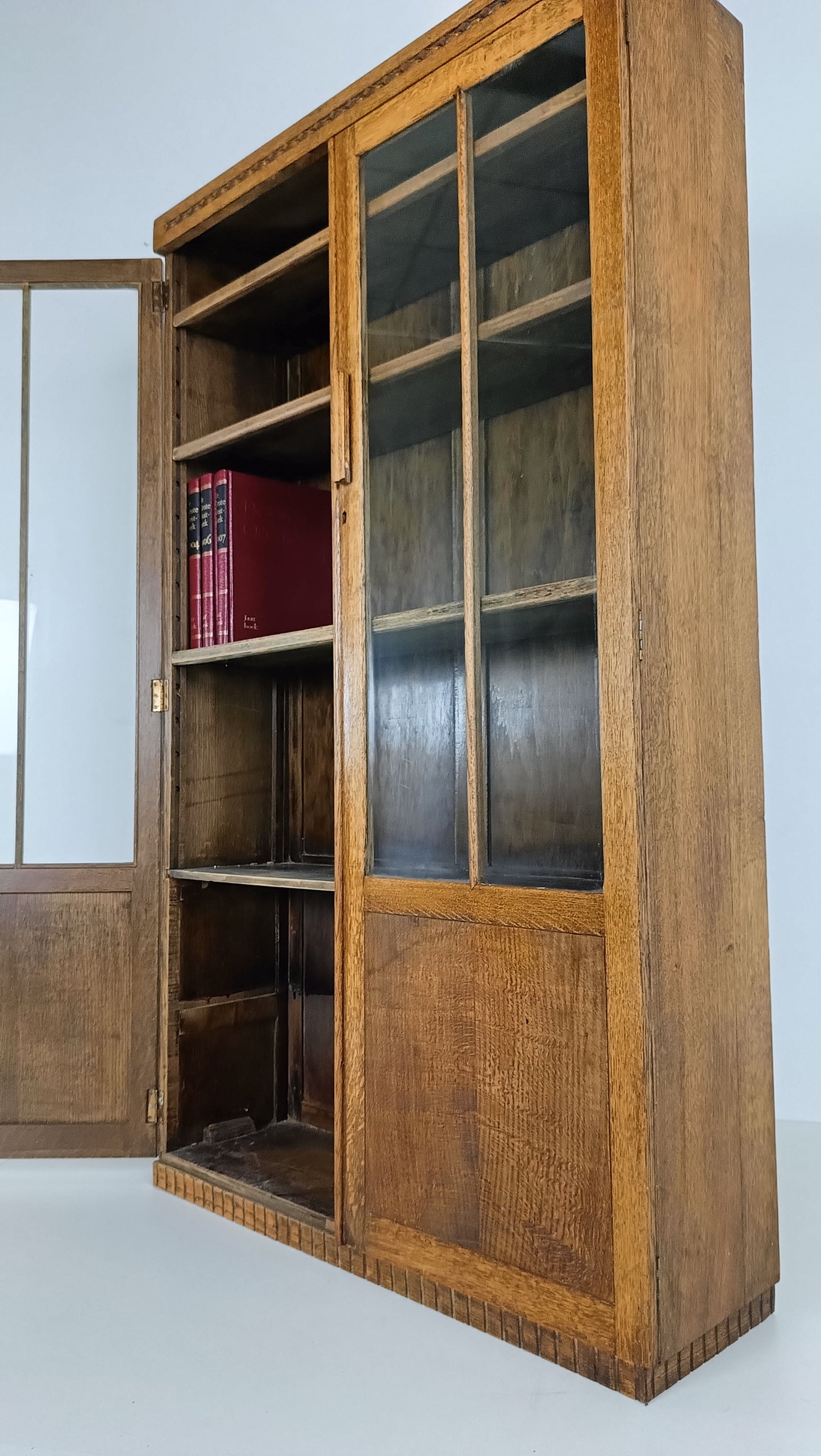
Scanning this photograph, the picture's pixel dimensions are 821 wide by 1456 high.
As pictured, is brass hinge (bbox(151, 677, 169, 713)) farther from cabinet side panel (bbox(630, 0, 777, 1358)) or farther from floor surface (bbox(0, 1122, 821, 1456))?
cabinet side panel (bbox(630, 0, 777, 1358))

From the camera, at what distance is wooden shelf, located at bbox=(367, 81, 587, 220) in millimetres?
1641

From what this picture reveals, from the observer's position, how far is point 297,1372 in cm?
157

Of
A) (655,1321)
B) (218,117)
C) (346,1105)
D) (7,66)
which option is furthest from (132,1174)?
(7,66)

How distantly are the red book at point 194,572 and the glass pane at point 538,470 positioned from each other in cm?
91

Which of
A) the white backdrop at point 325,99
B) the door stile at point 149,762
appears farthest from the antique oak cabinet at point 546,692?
the white backdrop at point 325,99

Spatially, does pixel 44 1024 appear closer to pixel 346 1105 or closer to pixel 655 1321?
pixel 346 1105

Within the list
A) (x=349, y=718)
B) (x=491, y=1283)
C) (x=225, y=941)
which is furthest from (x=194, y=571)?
(x=491, y=1283)

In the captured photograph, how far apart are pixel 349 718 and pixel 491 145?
3.14ft

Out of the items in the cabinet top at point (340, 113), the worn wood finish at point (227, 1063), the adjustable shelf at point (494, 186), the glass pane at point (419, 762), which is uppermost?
the cabinet top at point (340, 113)

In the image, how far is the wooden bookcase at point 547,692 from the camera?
153cm

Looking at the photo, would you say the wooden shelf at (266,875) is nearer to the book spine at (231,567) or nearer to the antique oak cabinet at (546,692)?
the antique oak cabinet at (546,692)

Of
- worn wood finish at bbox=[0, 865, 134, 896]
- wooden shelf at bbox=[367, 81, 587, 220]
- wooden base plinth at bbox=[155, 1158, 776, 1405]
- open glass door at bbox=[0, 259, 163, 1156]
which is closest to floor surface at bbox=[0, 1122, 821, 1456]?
wooden base plinth at bbox=[155, 1158, 776, 1405]

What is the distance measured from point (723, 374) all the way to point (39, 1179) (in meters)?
2.09

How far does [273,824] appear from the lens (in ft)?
8.62
